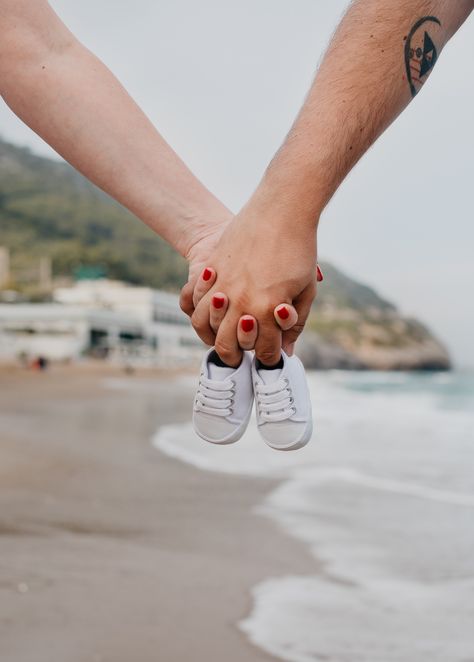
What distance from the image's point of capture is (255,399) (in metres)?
1.58

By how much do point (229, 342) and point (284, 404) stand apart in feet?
0.55

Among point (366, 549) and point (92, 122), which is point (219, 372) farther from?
point (366, 549)

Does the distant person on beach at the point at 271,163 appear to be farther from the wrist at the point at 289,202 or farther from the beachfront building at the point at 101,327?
the beachfront building at the point at 101,327

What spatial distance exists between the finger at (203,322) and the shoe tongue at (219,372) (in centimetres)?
5

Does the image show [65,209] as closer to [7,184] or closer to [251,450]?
[7,184]

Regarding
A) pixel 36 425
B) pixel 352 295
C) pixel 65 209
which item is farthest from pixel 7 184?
pixel 36 425

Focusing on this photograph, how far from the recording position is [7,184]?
71688mm

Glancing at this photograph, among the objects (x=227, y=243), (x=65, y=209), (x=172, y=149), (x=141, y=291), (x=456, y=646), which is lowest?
(x=456, y=646)

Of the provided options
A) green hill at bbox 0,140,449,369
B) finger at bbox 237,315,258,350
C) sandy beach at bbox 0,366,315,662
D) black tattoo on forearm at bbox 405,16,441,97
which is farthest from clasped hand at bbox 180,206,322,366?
green hill at bbox 0,140,449,369

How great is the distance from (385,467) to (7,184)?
2710 inches

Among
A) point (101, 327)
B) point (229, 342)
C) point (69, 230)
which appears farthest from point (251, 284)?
point (69, 230)

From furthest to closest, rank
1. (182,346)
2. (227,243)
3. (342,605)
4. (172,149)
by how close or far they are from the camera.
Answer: (182,346)
(342,605)
(172,149)
(227,243)

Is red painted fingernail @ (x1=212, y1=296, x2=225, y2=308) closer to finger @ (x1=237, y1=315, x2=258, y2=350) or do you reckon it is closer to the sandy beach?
finger @ (x1=237, y1=315, x2=258, y2=350)

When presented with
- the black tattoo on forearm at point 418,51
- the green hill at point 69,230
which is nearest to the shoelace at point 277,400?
the black tattoo on forearm at point 418,51
